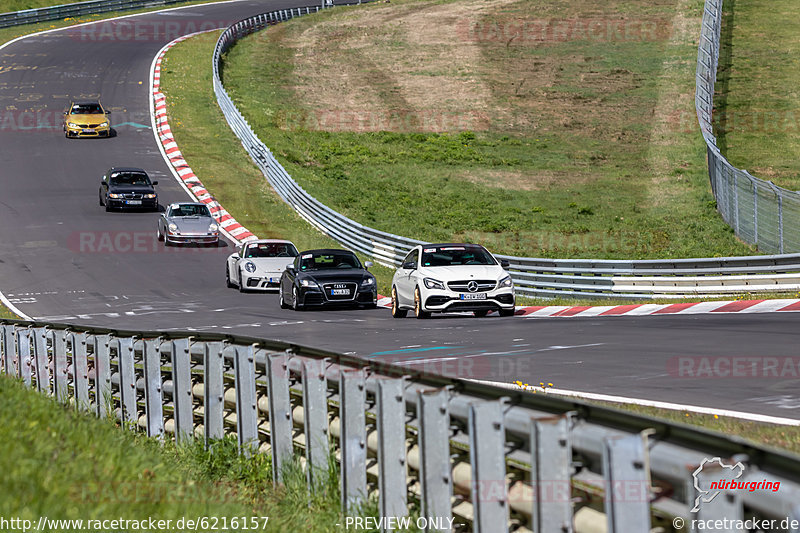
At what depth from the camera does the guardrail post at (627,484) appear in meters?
4.40

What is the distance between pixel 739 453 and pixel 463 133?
5164 cm

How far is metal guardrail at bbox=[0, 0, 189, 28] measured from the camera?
8012 centimetres

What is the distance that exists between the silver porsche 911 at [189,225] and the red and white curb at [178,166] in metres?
1.71

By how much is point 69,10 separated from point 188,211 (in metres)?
54.1

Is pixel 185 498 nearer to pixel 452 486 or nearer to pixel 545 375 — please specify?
pixel 452 486

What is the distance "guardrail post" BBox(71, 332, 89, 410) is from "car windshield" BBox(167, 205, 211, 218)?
2445 centimetres

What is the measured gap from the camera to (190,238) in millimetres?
35562

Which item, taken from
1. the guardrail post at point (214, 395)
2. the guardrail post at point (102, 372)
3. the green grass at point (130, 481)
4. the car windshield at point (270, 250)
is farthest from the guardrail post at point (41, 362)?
the car windshield at point (270, 250)

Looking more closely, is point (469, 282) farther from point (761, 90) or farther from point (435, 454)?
point (761, 90)

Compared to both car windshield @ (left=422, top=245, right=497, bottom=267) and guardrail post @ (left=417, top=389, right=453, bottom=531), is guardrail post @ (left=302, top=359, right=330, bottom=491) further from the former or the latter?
car windshield @ (left=422, top=245, right=497, bottom=267)

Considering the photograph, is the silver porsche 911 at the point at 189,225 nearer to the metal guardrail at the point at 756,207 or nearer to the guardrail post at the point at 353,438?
the metal guardrail at the point at 756,207

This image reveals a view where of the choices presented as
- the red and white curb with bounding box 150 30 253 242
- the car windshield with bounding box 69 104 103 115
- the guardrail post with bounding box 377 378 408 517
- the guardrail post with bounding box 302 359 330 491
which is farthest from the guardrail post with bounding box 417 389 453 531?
the car windshield with bounding box 69 104 103 115

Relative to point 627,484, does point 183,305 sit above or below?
below

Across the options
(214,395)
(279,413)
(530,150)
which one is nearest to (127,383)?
(214,395)
